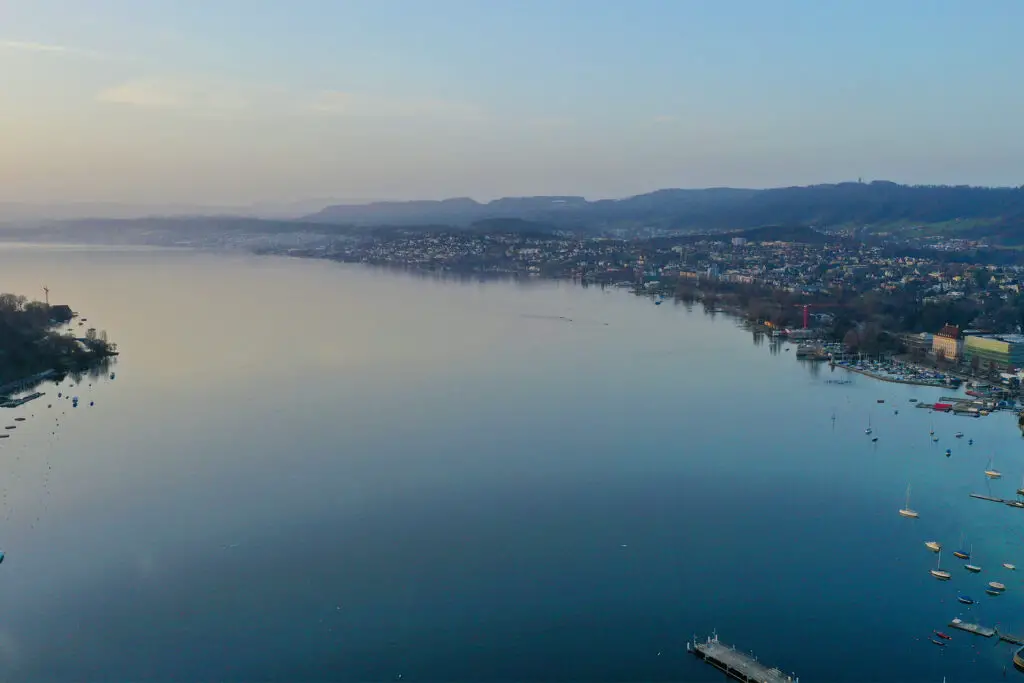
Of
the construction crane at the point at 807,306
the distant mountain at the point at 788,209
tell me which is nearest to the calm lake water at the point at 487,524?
the construction crane at the point at 807,306

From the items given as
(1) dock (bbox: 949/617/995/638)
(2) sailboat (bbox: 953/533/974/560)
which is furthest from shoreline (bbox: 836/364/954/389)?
(1) dock (bbox: 949/617/995/638)

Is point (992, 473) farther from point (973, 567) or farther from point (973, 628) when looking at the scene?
point (973, 628)

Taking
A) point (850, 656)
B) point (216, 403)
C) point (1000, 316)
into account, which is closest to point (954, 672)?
point (850, 656)

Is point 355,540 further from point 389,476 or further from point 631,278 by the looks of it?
point 631,278

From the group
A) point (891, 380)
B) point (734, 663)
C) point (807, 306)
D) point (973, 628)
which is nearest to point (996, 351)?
point (891, 380)

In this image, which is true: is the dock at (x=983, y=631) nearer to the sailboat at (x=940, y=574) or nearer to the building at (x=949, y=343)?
the sailboat at (x=940, y=574)

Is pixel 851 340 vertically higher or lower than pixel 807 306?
lower
